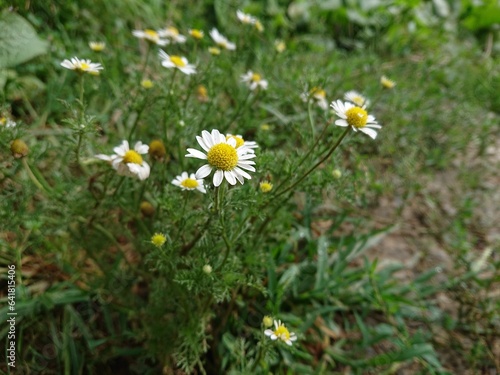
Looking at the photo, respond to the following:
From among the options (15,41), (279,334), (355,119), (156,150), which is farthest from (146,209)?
(15,41)

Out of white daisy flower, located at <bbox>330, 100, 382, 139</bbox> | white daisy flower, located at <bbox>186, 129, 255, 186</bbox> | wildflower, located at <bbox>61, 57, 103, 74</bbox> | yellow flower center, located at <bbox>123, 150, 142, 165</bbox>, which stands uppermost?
white daisy flower, located at <bbox>330, 100, 382, 139</bbox>

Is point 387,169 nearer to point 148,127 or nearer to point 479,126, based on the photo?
point 479,126

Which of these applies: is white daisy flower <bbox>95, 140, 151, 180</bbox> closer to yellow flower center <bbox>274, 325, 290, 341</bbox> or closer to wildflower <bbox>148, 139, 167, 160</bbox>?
wildflower <bbox>148, 139, 167, 160</bbox>

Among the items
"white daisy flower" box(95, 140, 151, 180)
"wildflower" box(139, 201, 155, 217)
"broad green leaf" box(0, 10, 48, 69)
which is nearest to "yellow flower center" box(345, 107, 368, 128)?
"white daisy flower" box(95, 140, 151, 180)

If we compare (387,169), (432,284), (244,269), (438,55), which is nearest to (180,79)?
(244,269)

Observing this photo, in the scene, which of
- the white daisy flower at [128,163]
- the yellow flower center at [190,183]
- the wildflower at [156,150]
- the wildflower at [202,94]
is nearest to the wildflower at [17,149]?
the white daisy flower at [128,163]

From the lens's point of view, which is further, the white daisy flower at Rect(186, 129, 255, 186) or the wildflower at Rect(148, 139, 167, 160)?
the wildflower at Rect(148, 139, 167, 160)

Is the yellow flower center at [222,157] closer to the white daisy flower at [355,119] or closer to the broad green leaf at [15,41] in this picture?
the white daisy flower at [355,119]
